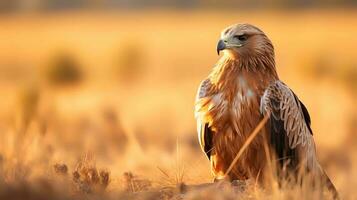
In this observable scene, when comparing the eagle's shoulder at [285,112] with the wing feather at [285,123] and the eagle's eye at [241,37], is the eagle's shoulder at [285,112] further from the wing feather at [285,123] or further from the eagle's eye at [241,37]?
the eagle's eye at [241,37]

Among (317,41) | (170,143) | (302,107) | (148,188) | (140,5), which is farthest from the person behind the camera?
(140,5)

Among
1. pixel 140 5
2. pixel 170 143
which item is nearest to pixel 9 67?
pixel 170 143

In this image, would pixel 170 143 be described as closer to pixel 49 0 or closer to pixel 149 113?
pixel 149 113

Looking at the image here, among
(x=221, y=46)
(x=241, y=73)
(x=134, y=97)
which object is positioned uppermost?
(x=221, y=46)

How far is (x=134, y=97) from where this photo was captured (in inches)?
1105

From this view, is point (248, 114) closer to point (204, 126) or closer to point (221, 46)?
point (204, 126)

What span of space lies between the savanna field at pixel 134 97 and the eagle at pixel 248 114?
32 centimetres

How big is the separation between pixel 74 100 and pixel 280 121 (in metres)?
17.2

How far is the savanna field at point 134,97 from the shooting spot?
26.8 feet

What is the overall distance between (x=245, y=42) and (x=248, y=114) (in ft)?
2.60

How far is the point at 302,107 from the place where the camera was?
9727 millimetres

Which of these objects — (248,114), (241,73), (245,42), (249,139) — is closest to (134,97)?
(245,42)

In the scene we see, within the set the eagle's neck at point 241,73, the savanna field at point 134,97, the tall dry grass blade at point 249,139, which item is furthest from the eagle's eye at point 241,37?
the savanna field at point 134,97

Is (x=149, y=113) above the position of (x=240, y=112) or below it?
below
